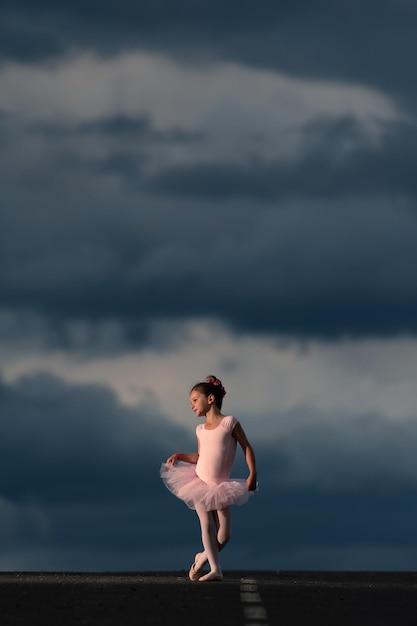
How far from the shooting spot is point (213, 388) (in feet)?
56.7

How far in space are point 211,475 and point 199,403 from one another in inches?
35.0

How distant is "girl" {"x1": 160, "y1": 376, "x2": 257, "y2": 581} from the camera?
16.8 metres

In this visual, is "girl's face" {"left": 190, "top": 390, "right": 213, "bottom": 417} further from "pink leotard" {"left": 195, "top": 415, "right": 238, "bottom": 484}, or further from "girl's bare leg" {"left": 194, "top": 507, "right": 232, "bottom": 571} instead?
"girl's bare leg" {"left": 194, "top": 507, "right": 232, "bottom": 571}

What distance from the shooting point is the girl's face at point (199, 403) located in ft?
56.6
